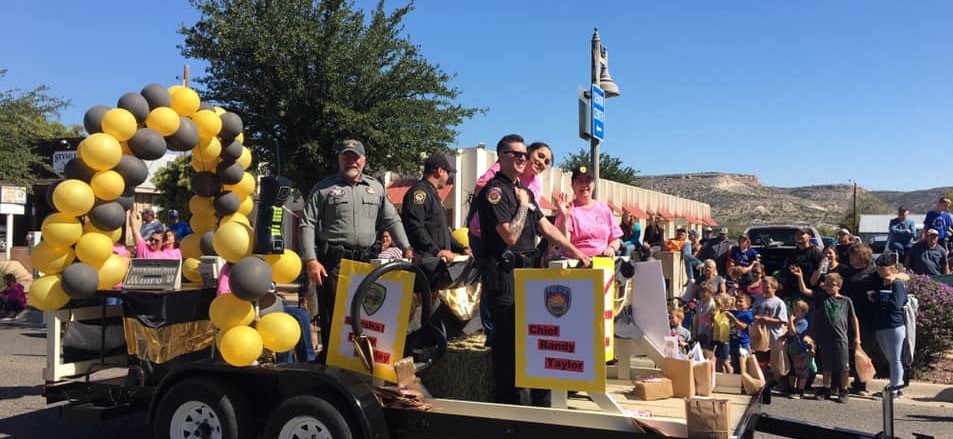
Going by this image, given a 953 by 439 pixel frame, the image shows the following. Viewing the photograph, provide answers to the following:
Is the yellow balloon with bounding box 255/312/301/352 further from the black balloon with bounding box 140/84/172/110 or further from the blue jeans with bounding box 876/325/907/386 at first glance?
the blue jeans with bounding box 876/325/907/386

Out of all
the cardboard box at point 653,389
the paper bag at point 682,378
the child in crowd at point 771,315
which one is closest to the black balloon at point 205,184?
the cardboard box at point 653,389

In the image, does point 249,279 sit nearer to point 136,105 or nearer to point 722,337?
point 136,105

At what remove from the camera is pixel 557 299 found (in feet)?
14.0

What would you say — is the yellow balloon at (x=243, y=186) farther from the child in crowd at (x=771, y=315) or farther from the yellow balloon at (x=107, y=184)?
the child in crowd at (x=771, y=315)

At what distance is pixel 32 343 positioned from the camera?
11.9m

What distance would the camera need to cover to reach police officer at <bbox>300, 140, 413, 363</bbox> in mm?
5492

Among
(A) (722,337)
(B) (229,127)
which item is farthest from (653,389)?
(B) (229,127)

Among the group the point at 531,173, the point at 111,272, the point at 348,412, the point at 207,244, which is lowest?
the point at 348,412

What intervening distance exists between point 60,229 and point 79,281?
464 mm

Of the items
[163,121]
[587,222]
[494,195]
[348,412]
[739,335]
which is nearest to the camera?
[348,412]

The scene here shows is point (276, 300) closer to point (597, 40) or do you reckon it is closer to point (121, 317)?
point (121, 317)

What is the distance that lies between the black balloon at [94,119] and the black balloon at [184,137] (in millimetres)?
472

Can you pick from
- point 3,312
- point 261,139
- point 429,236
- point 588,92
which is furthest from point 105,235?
point 3,312

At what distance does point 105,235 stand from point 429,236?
262 cm
